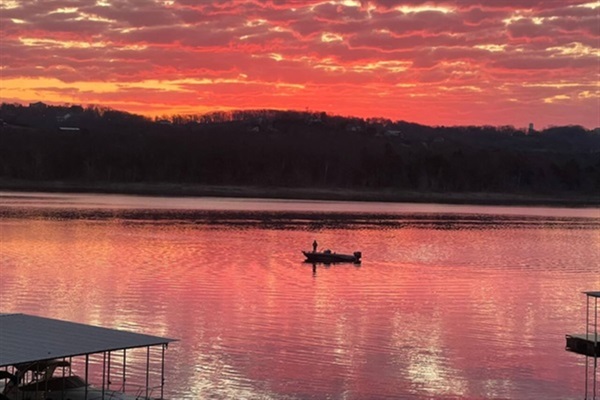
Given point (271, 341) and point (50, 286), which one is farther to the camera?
point (50, 286)

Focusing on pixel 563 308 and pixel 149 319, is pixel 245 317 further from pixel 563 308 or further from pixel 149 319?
pixel 563 308

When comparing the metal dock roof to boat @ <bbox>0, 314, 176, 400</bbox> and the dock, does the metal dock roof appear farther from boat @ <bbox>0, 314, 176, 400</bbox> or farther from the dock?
the dock

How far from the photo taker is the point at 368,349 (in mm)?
38469

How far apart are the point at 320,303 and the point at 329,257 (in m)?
24.1

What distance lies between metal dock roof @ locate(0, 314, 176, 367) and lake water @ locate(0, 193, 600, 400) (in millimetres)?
5226

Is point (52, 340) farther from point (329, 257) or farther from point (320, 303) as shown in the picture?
point (329, 257)

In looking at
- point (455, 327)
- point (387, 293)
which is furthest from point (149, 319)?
point (387, 293)

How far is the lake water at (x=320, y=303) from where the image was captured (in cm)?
3341

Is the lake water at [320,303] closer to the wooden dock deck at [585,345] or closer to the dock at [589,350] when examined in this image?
the dock at [589,350]

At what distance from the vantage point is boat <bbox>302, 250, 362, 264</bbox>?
75.6m

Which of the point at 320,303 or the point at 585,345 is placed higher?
the point at 585,345

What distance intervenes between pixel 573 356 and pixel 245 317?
50.8 feet

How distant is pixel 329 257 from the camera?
249 ft

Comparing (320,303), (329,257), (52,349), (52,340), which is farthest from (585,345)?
(329,257)
